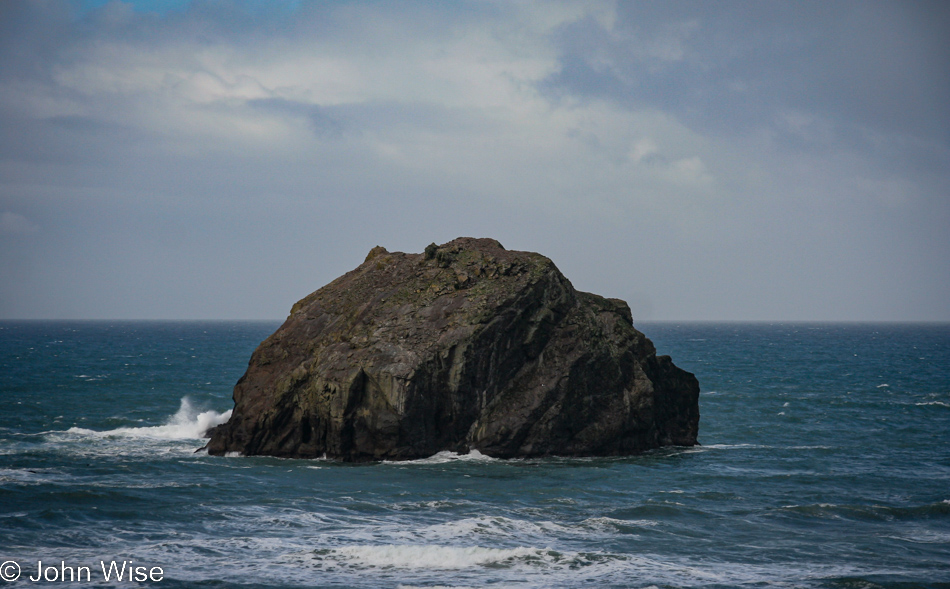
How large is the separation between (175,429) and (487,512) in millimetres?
24826

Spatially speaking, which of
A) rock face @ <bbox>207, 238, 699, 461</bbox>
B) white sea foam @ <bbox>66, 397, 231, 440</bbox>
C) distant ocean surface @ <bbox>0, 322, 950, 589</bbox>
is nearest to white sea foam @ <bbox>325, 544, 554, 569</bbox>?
distant ocean surface @ <bbox>0, 322, 950, 589</bbox>

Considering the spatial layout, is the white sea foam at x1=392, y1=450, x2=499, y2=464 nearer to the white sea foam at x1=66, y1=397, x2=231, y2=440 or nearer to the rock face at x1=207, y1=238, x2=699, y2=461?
the rock face at x1=207, y1=238, x2=699, y2=461

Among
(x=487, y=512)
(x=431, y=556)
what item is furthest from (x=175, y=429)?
(x=431, y=556)

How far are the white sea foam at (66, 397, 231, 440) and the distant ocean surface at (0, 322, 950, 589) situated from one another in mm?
200

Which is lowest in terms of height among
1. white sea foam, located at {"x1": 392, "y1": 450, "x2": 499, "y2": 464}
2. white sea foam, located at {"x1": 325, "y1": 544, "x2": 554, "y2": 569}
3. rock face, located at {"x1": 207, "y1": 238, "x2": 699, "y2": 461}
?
white sea foam, located at {"x1": 325, "y1": 544, "x2": 554, "y2": 569}

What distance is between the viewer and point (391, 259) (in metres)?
42.7

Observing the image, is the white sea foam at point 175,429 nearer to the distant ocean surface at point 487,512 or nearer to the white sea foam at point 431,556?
the distant ocean surface at point 487,512

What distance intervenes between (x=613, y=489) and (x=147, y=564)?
656 inches

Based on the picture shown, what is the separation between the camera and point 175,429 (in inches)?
1763

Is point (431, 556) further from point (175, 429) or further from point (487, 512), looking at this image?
point (175, 429)

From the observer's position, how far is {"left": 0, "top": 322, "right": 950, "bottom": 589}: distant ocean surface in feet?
68.9

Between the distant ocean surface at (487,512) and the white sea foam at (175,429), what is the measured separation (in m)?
0.20

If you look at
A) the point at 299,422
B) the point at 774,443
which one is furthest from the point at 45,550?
the point at 774,443

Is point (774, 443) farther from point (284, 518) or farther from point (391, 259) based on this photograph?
point (284, 518)
